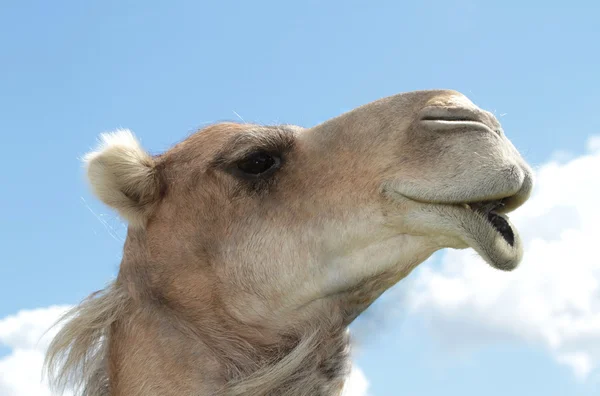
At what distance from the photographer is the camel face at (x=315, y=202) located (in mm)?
3865

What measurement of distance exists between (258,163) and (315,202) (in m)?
0.54

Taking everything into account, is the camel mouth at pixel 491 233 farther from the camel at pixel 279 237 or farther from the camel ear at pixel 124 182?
the camel ear at pixel 124 182

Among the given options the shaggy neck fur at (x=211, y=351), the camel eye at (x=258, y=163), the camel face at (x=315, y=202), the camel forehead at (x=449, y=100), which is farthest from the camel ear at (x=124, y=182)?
the camel forehead at (x=449, y=100)

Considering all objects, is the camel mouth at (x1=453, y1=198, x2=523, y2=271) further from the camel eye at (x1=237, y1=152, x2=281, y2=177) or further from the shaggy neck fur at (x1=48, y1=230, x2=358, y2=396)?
the camel eye at (x1=237, y1=152, x2=281, y2=177)

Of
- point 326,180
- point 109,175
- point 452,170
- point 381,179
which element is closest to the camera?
point 452,170

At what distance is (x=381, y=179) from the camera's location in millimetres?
4098

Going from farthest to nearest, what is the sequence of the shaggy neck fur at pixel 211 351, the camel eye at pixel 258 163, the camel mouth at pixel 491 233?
1. the camel eye at pixel 258 163
2. the shaggy neck fur at pixel 211 351
3. the camel mouth at pixel 491 233

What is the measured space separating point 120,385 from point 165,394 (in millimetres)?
393

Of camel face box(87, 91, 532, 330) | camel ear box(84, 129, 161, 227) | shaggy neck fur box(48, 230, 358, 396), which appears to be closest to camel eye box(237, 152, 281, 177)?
camel face box(87, 91, 532, 330)

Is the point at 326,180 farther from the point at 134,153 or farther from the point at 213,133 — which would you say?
the point at 134,153

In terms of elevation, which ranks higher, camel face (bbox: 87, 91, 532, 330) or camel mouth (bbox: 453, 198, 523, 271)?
camel face (bbox: 87, 91, 532, 330)

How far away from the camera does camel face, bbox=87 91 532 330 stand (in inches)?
152

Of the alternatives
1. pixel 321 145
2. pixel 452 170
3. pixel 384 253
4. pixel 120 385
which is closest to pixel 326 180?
pixel 321 145

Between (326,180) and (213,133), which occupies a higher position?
(213,133)
